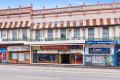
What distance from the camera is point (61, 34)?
5700 centimetres

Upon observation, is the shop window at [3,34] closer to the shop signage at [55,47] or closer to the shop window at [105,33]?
the shop signage at [55,47]

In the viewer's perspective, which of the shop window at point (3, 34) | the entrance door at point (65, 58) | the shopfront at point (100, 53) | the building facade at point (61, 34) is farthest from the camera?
the shop window at point (3, 34)

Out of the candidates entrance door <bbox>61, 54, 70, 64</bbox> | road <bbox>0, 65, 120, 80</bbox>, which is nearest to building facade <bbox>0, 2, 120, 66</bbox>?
entrance door <bbox>61, 54, 70, 64</bbox>

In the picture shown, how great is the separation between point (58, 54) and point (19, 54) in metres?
7.64

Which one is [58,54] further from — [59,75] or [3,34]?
[59,75]

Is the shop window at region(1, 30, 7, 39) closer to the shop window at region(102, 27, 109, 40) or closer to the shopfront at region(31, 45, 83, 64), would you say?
the shopfront at region(31, 45, 83, 64)

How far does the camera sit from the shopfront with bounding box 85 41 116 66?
52.9 meters

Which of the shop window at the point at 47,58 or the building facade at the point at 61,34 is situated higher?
the building facade at the point at 61,34

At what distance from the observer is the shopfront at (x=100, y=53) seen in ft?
174

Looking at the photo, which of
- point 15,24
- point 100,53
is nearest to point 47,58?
point 15,24

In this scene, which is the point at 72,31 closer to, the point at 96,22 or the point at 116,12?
the point at 96,22

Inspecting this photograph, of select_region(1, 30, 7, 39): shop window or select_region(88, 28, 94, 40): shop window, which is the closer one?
select_region(88, 28, 94, 40): shop window

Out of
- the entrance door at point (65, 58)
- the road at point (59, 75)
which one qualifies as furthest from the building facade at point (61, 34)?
the road at point (59, 75)

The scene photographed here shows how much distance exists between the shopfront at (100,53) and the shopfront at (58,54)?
1.40 metres
